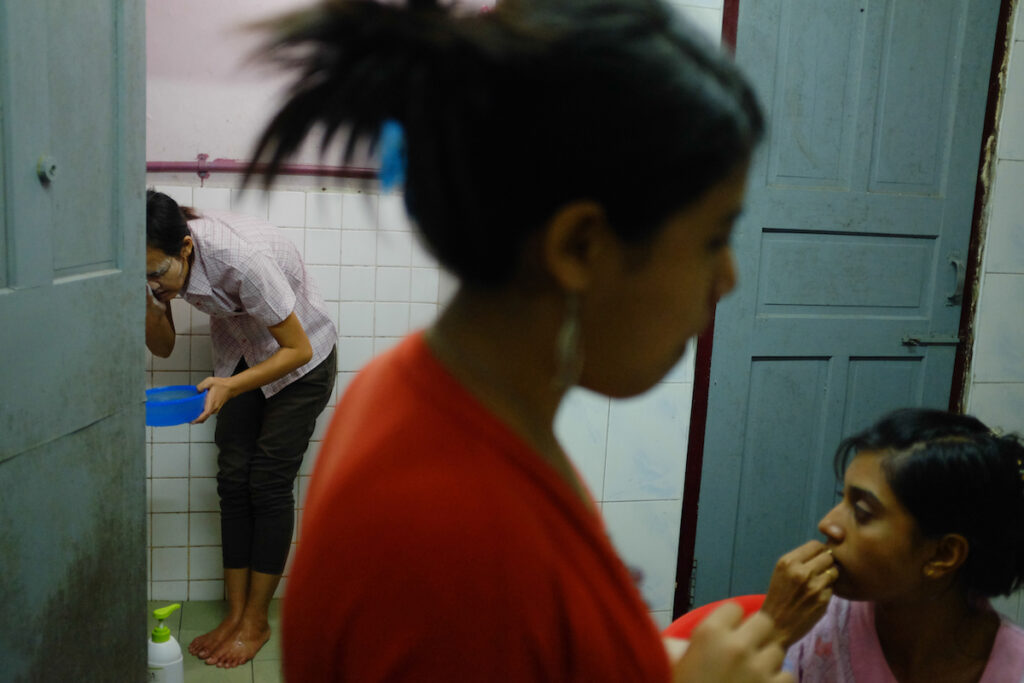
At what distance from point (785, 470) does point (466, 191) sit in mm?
2356

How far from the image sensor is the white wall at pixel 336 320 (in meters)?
2.46

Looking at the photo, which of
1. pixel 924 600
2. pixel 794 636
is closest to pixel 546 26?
pixel 794 636

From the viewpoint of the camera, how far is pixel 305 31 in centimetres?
49

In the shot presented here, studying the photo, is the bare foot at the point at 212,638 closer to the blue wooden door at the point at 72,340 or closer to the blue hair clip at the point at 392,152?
the blue wooden door at the point at 72,340

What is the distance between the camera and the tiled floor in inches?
99.0

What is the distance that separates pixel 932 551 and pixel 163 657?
183 centimetres

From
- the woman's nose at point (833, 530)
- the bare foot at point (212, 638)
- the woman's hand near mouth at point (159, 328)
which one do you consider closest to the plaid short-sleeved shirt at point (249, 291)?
the woman's hand near mouth at point (159, 328)

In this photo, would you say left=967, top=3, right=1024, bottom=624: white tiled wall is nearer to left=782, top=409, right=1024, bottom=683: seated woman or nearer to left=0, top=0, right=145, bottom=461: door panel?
left=782, top=409, right=1024, bottom=683: seated woman

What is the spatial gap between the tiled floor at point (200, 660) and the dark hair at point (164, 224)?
1.07 m

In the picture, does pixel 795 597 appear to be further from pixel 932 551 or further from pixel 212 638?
pixel 212 638

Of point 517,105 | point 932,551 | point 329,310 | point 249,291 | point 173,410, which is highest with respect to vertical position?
point 517,105

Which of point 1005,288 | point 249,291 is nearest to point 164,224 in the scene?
point 249,291

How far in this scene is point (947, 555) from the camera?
1.33 metres

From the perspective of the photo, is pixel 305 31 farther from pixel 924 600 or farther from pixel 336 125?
pixel 924 600
